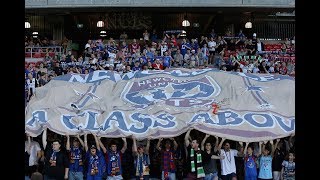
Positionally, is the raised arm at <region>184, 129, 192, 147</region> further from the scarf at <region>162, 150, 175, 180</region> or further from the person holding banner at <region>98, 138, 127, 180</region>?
the person holding banner at <region>98, 138, 127, 180</region>

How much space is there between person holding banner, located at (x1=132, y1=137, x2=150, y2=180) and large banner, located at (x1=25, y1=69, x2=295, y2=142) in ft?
1.49

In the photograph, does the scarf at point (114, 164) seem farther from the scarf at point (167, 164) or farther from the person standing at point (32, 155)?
the person standing at point (32, 155)

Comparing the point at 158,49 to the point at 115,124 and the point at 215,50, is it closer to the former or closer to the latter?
the point at 215,50

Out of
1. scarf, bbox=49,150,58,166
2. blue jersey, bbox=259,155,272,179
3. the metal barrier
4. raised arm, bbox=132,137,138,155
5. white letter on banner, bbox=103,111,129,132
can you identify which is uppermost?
the metal barrier

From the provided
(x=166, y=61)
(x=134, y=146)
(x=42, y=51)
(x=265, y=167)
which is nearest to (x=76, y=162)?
(x=134, y=146)

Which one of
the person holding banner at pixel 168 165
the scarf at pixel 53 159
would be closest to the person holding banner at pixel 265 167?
the person holding banner at pixel 168 165

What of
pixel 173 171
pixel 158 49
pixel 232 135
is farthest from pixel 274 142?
pixel 158 49

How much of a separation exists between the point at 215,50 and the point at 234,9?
4497mm

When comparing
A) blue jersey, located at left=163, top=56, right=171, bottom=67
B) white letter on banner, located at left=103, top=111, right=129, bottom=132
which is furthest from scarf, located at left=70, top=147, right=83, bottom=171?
blue jersey, located at left=163, top=56, right=171, bottom=67

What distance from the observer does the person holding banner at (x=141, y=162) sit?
14344mm

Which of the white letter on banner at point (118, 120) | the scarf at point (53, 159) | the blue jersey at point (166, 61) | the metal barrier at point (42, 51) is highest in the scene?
the metal barrier at point (42, 51)

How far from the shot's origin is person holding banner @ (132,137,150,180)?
14.3 m

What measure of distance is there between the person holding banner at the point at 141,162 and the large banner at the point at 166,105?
45 cm

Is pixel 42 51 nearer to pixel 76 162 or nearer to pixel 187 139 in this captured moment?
pixel 76 162
